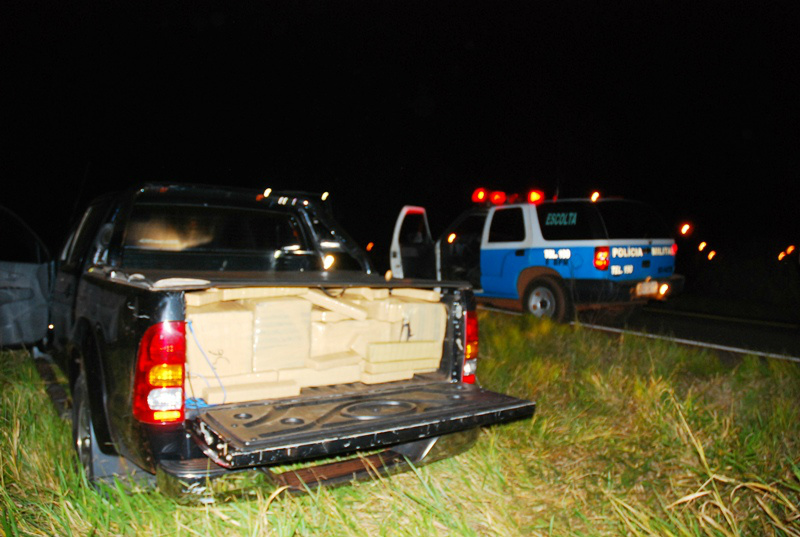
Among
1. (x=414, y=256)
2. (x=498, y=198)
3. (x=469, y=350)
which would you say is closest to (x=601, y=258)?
(x=498, y=198)

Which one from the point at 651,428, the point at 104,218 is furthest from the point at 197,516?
the point at 651,428

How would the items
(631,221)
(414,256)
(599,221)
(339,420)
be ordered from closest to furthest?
(339,420)
(599,221)
(631,221)
(414,256)

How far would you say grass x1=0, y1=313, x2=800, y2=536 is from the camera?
8.41 ft

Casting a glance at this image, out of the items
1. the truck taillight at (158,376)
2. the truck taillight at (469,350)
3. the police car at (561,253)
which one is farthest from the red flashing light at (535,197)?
the truck taillight at (158,376)

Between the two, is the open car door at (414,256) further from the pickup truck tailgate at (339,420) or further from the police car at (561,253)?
the pickup truck tailgate at (339,420)

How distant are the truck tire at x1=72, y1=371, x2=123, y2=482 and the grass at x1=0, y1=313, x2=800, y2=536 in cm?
9

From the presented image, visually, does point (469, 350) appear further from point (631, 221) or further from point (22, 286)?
point (631, 221)

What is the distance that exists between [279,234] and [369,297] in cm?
156

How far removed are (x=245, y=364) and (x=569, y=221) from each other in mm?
5901

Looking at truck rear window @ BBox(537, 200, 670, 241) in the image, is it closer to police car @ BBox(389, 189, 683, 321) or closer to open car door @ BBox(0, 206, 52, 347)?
police car @ BBox(389, 189, 683, 321)

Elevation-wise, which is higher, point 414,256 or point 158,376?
point 414,256

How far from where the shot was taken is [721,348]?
6.87 m

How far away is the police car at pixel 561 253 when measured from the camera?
24.6 feet

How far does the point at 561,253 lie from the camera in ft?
25.8
